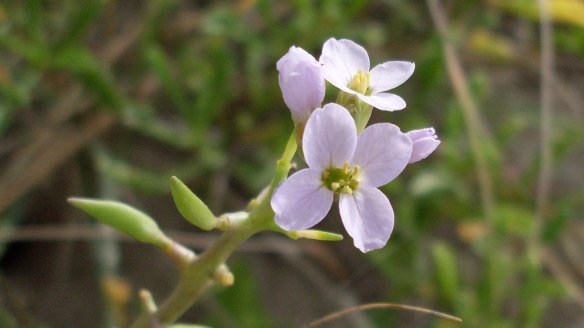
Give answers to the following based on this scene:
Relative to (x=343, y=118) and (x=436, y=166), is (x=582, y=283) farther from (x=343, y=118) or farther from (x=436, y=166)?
(x=343, y=118)

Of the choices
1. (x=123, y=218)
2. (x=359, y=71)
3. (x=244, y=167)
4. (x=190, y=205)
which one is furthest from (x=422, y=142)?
(x=244, y=167)

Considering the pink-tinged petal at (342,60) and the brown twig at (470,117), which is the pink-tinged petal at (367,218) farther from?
the brown twig at (470,117)

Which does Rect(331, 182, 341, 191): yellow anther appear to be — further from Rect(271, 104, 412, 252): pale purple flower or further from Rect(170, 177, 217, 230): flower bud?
Rect(170, 177, 217, 230): flower bud

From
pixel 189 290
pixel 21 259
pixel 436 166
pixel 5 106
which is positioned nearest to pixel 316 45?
pixel 436 166

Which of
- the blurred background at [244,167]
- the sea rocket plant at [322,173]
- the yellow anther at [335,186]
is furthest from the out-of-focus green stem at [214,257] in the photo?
the blurred background at [244,167]

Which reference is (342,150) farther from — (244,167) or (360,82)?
(244,167)

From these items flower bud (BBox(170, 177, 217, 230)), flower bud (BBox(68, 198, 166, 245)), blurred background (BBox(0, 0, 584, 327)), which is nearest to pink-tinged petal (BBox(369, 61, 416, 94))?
flower bud (BBox(170, 177, 217, 230))
